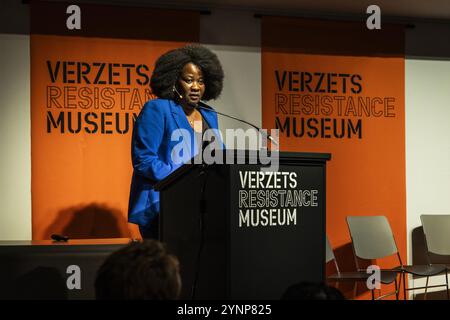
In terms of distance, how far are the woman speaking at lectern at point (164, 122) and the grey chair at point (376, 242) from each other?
9.38ft

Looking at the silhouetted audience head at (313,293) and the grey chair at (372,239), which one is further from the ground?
the silhouetted audience head at (313,293)

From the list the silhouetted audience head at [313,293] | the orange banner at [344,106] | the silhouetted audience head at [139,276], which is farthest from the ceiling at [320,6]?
the silhouetted audience head at [313,293]

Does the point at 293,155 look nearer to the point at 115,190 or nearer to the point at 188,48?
the point at 188,48

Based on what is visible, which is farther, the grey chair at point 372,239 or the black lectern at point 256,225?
the grey chair at point 372,239

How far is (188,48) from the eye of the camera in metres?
4.60

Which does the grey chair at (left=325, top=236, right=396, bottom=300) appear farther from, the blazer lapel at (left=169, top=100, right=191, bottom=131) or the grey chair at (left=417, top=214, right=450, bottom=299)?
the blazer lapel at (left=169, top=100, right=191, bottom=131)

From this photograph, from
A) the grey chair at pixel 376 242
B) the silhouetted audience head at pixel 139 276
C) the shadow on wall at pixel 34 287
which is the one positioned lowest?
the grey chair at pixel 376 242

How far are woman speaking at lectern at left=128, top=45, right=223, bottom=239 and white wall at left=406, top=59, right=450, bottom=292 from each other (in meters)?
3.54

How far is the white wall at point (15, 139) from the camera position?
249 inches

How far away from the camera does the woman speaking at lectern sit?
165 inches

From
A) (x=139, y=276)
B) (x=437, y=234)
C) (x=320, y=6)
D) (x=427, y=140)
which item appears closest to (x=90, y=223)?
(x=320, y=6)

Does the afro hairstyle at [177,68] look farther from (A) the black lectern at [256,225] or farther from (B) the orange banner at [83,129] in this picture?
(B) the orange banner at [83,129]
